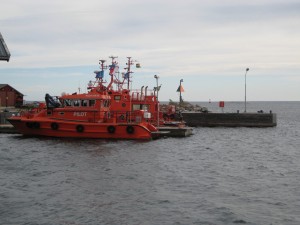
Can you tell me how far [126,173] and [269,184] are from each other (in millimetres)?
6032

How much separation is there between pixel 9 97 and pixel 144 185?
5303 centimetres

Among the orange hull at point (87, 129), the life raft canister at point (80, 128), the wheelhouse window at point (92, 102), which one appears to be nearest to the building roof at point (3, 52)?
the orange hull at point (87, 129)

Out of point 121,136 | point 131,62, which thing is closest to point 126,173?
point 121,136

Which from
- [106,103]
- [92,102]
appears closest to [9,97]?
[106,103]

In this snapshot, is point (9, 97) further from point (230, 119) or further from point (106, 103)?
point (106, 103)

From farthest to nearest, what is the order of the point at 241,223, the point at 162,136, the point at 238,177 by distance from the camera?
the point at 162,136 < the point at 238,177 < the point at 241,223

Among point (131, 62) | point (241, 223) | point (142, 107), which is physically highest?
point (131, 62)

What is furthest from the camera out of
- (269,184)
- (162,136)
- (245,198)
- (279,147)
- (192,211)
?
(162,136)

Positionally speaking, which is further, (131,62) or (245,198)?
(131,62)

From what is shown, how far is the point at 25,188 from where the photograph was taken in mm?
15664

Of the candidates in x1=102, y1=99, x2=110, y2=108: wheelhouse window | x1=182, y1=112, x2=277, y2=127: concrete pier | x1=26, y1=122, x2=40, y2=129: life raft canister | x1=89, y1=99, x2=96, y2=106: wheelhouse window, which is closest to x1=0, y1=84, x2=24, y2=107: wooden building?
x1=182, y1=112, x2=277, y2=127: concrete pier

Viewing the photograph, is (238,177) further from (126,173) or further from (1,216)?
(1,216)

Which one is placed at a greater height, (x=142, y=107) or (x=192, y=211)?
(x=142, y=107)

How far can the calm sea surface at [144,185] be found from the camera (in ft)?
41.6
